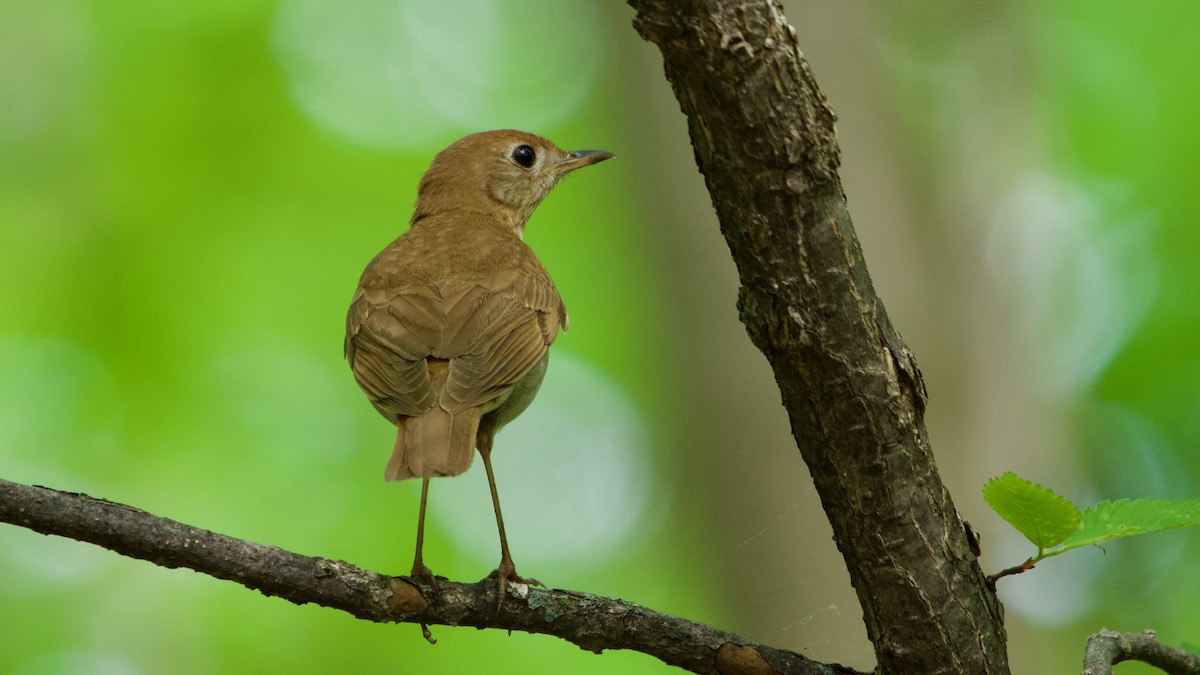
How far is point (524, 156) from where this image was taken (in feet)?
21.2

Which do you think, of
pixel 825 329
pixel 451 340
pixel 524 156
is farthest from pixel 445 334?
pixel 524 156

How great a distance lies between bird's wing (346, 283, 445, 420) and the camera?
398 centimetres

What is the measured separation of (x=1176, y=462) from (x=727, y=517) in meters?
6.89

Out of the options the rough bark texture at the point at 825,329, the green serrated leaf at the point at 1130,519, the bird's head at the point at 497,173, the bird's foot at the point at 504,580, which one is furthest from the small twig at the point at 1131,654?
the bird's head at the point at 497,173

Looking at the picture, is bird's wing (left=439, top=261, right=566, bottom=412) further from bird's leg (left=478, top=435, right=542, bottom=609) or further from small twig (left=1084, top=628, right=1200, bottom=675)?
small twig (left=1084, top=628, right=1200, bottom=675)

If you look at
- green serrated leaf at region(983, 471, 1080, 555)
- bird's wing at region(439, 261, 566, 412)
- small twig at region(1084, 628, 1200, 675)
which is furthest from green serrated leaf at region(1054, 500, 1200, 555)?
bird's wing at region(439, 261, 566, 412)

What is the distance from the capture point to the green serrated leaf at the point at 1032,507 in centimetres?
283

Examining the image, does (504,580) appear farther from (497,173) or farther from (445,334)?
(497,173)

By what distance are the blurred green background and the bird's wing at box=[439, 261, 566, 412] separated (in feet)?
7.21

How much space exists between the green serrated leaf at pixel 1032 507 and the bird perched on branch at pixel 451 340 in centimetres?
138

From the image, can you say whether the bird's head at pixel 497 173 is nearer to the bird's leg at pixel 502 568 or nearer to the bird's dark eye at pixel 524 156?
the bird's dark eye at pixel 524 156

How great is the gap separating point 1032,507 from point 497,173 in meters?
4.09

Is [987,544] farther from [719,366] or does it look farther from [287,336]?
[287,336]

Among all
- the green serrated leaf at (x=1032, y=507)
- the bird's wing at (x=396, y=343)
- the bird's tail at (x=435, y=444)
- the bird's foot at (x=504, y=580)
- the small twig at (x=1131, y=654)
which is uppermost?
the bird's wing at (x=396, y=343)
